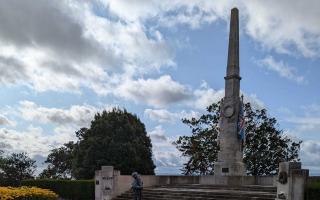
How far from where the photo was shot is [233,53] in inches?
1160

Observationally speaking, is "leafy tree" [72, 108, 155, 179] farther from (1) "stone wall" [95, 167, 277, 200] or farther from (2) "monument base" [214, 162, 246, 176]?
(2) "monument base" [214, 162, 246, 176]

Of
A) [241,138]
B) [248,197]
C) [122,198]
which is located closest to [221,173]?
[241,138]

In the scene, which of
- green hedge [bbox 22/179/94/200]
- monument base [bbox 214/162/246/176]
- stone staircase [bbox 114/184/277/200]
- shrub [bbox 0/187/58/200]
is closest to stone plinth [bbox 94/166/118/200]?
stone staircase [bbox 114/184/277/200]

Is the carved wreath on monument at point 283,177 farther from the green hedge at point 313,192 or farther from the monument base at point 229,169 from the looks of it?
the monument base at point 229,169

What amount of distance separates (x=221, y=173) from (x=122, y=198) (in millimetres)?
7228

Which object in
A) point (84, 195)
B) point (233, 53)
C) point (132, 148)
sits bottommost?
point (84, 195)

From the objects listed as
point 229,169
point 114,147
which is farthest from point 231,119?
point 114,147

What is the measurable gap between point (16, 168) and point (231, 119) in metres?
23.4

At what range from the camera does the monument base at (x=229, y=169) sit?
2858cm

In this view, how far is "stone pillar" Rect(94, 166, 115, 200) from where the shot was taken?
2484 centimetres

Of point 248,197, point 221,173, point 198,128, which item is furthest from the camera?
point 198,128

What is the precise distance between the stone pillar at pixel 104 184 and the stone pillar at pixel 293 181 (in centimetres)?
1028

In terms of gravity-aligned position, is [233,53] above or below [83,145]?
above

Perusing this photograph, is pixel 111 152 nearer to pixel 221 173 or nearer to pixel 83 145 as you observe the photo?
pixel 83 145
